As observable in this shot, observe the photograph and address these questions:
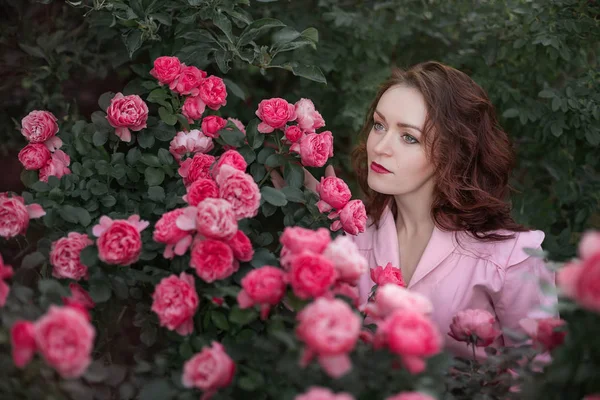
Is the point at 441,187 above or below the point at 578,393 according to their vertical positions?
below

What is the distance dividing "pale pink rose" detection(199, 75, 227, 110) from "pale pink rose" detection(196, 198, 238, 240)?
558 millimetres

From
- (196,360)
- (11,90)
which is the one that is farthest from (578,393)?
(11,90)

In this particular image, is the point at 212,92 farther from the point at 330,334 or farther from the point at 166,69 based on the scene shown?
the point at 330,334

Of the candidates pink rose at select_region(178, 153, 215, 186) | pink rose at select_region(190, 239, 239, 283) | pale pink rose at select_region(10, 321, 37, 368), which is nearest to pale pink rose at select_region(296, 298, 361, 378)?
pink rose at select_region(190, 239, 239, 283)

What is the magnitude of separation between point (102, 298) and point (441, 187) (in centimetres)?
115

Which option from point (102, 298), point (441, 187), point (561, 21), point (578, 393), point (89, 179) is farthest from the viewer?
point (561, 21)

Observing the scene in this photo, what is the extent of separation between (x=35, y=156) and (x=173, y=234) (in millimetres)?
635

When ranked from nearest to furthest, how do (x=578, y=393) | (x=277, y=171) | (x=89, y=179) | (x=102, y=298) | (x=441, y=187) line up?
(x=578, y=393), (x=102, y=298), (x=89, y=179), (x=277, y=171), (x=441, y=187)

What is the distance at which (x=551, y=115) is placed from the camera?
2.33m

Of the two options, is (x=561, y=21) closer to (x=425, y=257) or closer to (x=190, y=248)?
(x=425, y=257)

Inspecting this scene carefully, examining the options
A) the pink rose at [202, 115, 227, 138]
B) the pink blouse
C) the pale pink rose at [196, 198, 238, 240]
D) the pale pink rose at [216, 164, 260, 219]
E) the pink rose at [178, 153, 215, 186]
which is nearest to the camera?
the pale pink rose at [196, 198, 238, 240]

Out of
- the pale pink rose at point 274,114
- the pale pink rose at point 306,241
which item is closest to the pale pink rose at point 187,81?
the pale pink rose at point 274,114

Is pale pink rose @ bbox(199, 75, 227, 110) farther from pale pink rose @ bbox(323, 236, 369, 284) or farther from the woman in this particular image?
pale pink rose @ bbox(323, 236, 369, 284)

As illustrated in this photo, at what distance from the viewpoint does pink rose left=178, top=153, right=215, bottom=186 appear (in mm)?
1675
